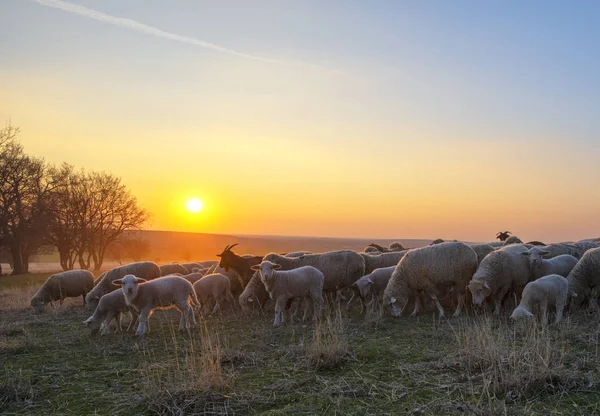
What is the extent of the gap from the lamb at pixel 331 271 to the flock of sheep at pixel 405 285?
3 cm

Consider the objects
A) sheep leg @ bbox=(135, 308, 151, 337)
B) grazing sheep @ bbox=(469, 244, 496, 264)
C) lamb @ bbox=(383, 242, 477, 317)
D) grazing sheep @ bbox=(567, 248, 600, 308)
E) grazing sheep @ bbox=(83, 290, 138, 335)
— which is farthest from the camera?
grazing sheep @ bbox=(469, 244, 496, 264)

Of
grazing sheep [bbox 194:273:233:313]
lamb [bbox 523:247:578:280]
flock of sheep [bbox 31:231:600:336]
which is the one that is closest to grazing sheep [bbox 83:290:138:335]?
flock of sheep [bbox 31:231:600:336]

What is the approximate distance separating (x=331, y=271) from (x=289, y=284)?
8.81 ft

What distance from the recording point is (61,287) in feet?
60.8

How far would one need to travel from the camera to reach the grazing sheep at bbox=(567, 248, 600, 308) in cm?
1173

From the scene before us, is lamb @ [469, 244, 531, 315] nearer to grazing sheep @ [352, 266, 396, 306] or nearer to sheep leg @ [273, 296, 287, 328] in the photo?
grazing sheep @ [352, 266, 396, 306]

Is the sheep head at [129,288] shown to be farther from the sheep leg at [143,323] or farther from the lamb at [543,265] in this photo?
the lamb at [543,265]

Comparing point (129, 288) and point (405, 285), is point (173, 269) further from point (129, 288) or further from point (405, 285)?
point (405, 285)

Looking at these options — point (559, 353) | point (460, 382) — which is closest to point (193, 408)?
point (460, 382)

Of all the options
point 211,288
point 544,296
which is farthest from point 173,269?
point 544,296

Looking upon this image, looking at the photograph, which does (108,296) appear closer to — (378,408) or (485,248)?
(378,408)

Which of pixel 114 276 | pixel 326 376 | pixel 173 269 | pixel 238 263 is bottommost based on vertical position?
pixel 326 376

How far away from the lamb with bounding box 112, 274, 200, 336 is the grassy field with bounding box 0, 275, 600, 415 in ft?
4.37

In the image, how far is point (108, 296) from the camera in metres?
11.7
